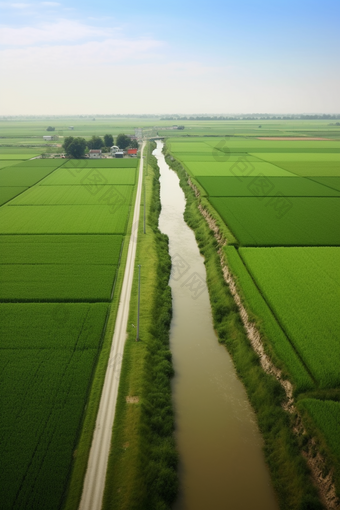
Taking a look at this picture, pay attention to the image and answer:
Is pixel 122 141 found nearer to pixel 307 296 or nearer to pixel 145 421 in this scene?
pixel 307 296

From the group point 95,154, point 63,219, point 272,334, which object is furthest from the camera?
point 95,154

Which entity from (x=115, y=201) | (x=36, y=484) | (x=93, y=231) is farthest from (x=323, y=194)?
(x=36, y=484)

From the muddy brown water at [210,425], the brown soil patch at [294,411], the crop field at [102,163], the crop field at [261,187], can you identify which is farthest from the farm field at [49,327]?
the crop field at [102,163]

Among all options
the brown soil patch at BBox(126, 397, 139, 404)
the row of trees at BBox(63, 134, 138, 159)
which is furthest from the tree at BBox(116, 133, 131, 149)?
the brown soil patch at BBox(126, 397, 139, 404)

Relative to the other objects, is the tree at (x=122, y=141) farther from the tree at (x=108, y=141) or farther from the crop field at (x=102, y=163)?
the crop field at (x=102, y=163)

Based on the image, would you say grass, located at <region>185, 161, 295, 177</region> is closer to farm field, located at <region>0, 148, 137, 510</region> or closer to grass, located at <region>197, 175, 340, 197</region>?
grass, located at <region>197, 175, 340, 197</region>

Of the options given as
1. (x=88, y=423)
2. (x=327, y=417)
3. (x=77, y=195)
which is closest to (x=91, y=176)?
(x=77, y=195)
